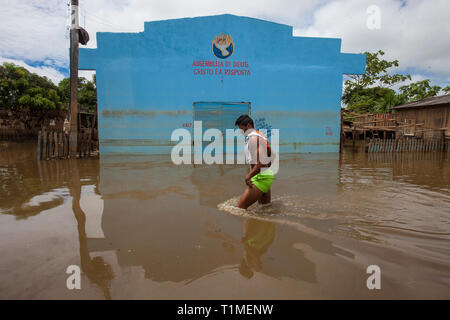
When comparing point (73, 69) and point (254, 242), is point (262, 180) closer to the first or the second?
point (254, 242)

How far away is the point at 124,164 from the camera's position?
9516 mm

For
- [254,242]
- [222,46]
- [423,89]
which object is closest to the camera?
[254,242]

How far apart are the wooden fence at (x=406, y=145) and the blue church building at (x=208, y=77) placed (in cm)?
373

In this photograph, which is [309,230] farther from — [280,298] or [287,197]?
[287,197]

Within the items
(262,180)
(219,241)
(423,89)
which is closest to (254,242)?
(219,241)

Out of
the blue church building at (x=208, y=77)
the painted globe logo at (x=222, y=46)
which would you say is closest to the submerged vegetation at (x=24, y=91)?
the blue church building at (x=208, y=77)

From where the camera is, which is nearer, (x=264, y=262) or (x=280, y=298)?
(x=280, y=298)

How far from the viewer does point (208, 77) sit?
12.2m

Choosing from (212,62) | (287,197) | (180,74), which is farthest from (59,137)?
(287,197)

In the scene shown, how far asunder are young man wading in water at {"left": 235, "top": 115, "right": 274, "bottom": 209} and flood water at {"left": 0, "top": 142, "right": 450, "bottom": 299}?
11.7 inches

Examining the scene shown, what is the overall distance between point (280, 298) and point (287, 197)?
338 cm

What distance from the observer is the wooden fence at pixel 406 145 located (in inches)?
557

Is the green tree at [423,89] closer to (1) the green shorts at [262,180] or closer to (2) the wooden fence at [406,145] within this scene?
(2) the wooden fence at [406,145]

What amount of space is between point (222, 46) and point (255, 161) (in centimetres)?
948
